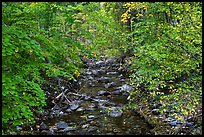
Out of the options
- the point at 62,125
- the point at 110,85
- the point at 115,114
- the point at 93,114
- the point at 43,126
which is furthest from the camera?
the point at 110,85

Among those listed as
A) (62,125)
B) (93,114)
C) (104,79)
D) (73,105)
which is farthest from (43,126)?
(104,79)

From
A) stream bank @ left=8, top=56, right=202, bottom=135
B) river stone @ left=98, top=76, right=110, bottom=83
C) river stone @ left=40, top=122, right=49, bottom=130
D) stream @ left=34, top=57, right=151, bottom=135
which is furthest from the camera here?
river stone @ left=98, top=76, right=110, bottom=83

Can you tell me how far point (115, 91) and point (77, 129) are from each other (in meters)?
5.09

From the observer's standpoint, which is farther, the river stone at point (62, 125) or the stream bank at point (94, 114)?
the river stone at point (62, 125)

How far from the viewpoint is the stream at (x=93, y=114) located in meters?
9.15

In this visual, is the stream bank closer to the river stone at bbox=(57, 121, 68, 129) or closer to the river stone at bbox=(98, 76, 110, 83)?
the river stone at bbox=(57, 121, 68, 129)

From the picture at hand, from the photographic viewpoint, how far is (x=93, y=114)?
11047mm

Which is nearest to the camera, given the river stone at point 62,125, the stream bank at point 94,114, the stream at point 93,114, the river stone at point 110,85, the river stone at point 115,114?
the stream bank at point 94,114

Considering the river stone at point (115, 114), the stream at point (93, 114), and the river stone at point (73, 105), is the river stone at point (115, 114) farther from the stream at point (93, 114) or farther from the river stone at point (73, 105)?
the river stone at point (73, 105)

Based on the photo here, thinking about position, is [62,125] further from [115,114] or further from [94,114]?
[115,114]

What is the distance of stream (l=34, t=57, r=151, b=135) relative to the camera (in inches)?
360

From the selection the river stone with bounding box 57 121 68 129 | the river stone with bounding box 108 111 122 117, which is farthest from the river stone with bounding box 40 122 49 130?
the river stone with bounding box 108 111 122 117

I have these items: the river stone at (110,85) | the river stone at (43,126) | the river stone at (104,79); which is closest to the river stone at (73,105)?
→ the river stone at (43,126)

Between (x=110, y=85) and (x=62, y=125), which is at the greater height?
(x=62, y=125)
